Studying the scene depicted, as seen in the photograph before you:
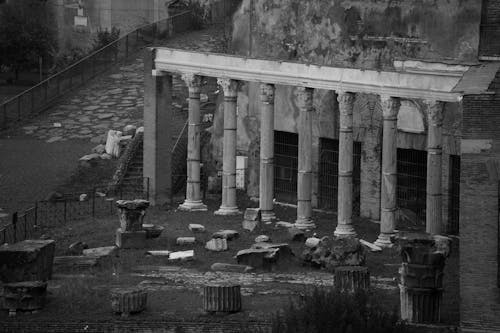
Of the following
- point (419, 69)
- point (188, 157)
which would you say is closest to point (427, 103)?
point (419, 69)

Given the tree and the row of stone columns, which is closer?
the row of stone columns

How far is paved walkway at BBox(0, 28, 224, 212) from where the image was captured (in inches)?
1769

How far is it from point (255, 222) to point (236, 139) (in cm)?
430

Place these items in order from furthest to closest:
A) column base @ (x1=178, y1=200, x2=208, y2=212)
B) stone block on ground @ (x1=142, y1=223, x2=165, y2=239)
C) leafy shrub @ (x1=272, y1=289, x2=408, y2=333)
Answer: column base @ (x1=178, y1=200, x2=208, y2=212) < stone block on ground @ (x1=142, y1=223, x2=165, y2=239) < leafy shrub @ (x1=272, y1=289, x2=408, y2=333)

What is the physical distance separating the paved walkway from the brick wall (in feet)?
55.5

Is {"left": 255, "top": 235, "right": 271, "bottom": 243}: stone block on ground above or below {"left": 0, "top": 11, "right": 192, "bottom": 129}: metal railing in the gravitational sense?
below

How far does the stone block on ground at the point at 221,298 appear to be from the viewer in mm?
29656

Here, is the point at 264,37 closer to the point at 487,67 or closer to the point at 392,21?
the point at 392,21

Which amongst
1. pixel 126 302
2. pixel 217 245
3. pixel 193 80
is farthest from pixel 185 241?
pixel 126 302

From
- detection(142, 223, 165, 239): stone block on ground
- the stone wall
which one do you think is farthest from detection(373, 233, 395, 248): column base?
detection(142, 223, 165, 239): stone block on ground

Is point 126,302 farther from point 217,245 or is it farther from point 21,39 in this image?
point 21,39

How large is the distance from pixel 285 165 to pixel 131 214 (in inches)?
293

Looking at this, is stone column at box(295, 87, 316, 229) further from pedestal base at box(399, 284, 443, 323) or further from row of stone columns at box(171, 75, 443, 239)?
pedestal base at box(399, 284, 443, 323)

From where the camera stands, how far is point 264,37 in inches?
1758
